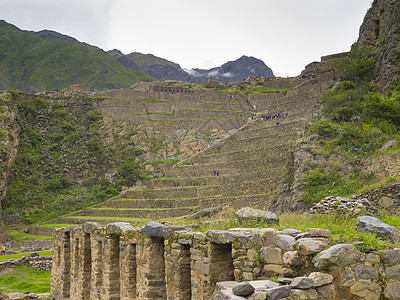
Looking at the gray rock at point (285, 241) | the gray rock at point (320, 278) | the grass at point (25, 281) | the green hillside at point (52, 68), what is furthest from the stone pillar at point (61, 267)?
the green hillside at point (52, 68)

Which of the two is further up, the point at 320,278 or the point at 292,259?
the point at 292,259

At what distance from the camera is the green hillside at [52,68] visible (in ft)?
432

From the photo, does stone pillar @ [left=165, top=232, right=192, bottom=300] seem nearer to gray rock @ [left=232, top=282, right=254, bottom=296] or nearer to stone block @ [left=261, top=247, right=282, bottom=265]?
stone block @ [left=261, top=247, right=282, bottom=265]

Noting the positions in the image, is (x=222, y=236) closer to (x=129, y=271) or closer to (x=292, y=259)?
(x=292, y=259)

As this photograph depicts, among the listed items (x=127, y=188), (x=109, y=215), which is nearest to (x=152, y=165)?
(x=127, y=188)

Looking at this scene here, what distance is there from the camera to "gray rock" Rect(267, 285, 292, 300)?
14.8 feet

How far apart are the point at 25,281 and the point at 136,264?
47.3 ft

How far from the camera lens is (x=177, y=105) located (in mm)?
60531

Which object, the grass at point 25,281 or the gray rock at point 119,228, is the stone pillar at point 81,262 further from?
the grass at point 25,281

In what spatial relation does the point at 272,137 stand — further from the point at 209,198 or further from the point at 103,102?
the point at 103,102

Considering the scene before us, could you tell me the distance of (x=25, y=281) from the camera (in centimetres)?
2055

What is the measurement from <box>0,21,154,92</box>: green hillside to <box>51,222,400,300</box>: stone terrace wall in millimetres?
127114

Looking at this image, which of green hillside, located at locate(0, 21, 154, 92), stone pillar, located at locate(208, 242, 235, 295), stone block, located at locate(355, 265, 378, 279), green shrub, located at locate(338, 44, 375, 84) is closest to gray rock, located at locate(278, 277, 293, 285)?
stone block, located at locate(355, 265, 378, 279)

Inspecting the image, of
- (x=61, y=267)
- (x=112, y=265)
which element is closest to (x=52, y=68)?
(x=61, y=267)
